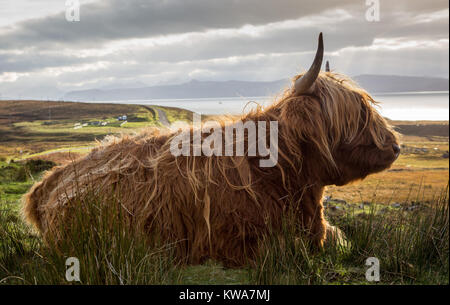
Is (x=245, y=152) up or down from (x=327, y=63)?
down

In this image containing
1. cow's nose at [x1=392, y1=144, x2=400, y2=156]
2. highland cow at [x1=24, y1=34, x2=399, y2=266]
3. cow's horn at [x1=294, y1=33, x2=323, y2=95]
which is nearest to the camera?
cow's horn at [x1=294, y1=33, x2=323, y2=95]

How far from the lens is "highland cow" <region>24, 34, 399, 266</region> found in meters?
2.89

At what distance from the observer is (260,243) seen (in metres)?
2.84

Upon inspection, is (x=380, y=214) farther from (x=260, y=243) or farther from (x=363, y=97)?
(x=260, y=243)

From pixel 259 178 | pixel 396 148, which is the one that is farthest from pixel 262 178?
pixel 396 148

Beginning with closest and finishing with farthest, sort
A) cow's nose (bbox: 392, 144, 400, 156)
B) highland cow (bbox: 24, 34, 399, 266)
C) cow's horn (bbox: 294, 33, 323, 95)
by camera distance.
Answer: cow's horn (bbox: 294, 33, 323, 95) < highland cow (bbox: 24, 34, 399, 266) < cow's nose (bbox: 392, 144, 400, 156)

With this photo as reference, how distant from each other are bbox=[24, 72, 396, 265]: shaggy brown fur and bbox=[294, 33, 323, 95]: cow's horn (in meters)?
0.07

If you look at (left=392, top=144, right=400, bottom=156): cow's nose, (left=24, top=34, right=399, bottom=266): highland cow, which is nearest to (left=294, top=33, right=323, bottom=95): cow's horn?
(left=24, top=34, right=399, bottom=266): highland cow

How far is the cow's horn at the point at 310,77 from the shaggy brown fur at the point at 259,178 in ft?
0.22

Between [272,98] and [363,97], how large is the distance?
2.43 feet

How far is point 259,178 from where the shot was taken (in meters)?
2.92

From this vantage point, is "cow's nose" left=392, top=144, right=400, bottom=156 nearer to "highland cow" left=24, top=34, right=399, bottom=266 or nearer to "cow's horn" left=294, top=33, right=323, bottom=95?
"highland cow" left=24, top=34, right=399, bottom=266
